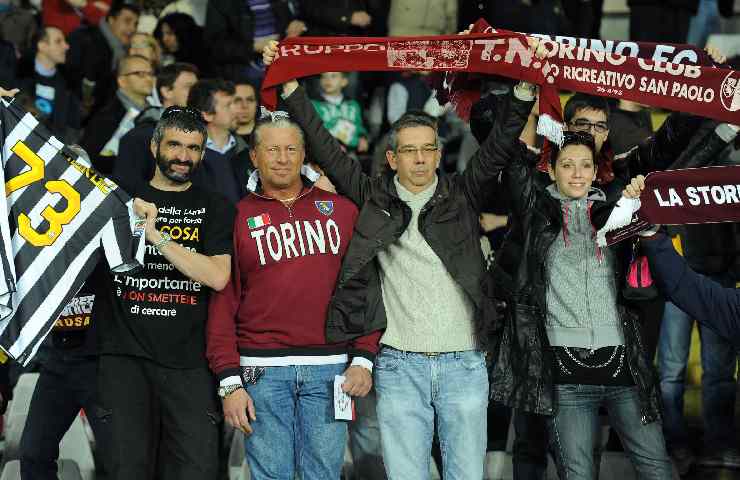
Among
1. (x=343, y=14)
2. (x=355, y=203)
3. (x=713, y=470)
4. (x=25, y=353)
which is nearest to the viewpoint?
(x=25, y=353)

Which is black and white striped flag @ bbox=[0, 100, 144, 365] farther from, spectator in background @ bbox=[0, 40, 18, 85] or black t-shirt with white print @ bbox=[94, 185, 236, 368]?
spectator in background @ bbox=[0, 40, 18, 85]

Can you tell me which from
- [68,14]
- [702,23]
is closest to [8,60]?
[68,14]

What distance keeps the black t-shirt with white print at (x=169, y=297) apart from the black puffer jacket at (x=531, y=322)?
50.6 inches

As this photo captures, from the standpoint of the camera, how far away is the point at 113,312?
521cm

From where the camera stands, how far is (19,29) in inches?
395

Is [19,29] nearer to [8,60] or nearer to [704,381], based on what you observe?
[8,60]

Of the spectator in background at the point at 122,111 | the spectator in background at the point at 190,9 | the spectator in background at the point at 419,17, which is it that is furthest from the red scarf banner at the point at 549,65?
the spectator in background at the point at 190,9

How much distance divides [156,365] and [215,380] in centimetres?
28

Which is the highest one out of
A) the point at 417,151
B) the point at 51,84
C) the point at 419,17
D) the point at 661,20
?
the point at 419,17

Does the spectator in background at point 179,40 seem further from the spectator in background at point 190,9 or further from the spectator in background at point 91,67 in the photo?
the spectator in background at point 91,67

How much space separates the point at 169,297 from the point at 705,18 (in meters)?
6.83

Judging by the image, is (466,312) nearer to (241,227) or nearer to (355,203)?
(355,203)

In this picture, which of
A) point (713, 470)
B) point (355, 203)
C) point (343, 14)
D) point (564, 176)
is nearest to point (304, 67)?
point (355, 203)

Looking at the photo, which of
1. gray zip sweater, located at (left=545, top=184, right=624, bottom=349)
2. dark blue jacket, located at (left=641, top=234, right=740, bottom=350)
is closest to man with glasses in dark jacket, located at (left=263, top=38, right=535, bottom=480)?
gray zip sweater, located at (left=545, top=184, right=624, bottom=349)
